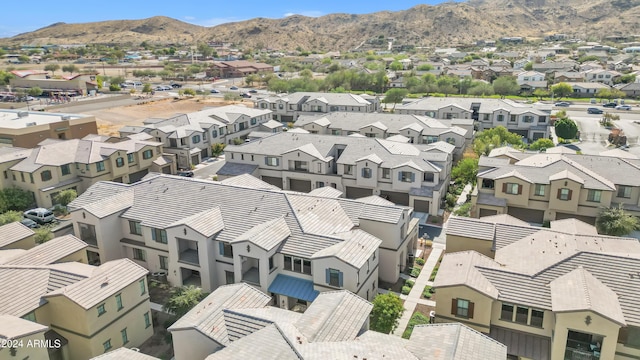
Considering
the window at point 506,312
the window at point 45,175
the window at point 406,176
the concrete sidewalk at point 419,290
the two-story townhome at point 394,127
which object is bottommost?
the concrete sidewalk at point 419,290

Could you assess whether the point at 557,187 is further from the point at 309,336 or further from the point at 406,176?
the point at 309,336

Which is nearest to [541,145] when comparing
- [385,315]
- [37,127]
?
[385,315]

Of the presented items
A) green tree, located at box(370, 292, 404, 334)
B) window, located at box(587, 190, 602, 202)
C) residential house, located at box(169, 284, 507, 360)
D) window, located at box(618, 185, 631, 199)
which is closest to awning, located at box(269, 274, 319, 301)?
green tree, located at box(370, 292, 404, 334)

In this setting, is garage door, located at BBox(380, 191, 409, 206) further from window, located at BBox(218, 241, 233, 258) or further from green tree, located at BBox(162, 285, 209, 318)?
green tree, located at BBox(162, 285, 209, 318)

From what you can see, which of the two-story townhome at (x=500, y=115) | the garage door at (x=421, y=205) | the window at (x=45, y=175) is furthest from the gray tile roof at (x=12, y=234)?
the two-story townhome at (x=500, y=115)

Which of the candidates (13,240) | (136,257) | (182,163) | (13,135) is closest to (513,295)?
(136,257)

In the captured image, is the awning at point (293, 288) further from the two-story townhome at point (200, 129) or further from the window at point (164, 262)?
the two-story townhome at point (200, 129)

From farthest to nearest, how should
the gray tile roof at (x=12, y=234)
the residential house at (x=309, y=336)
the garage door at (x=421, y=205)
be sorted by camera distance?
the garage door at (x=421, y=205), the gray tile roof at (x=12, y=234), the residential house at (x=309, y=336)
